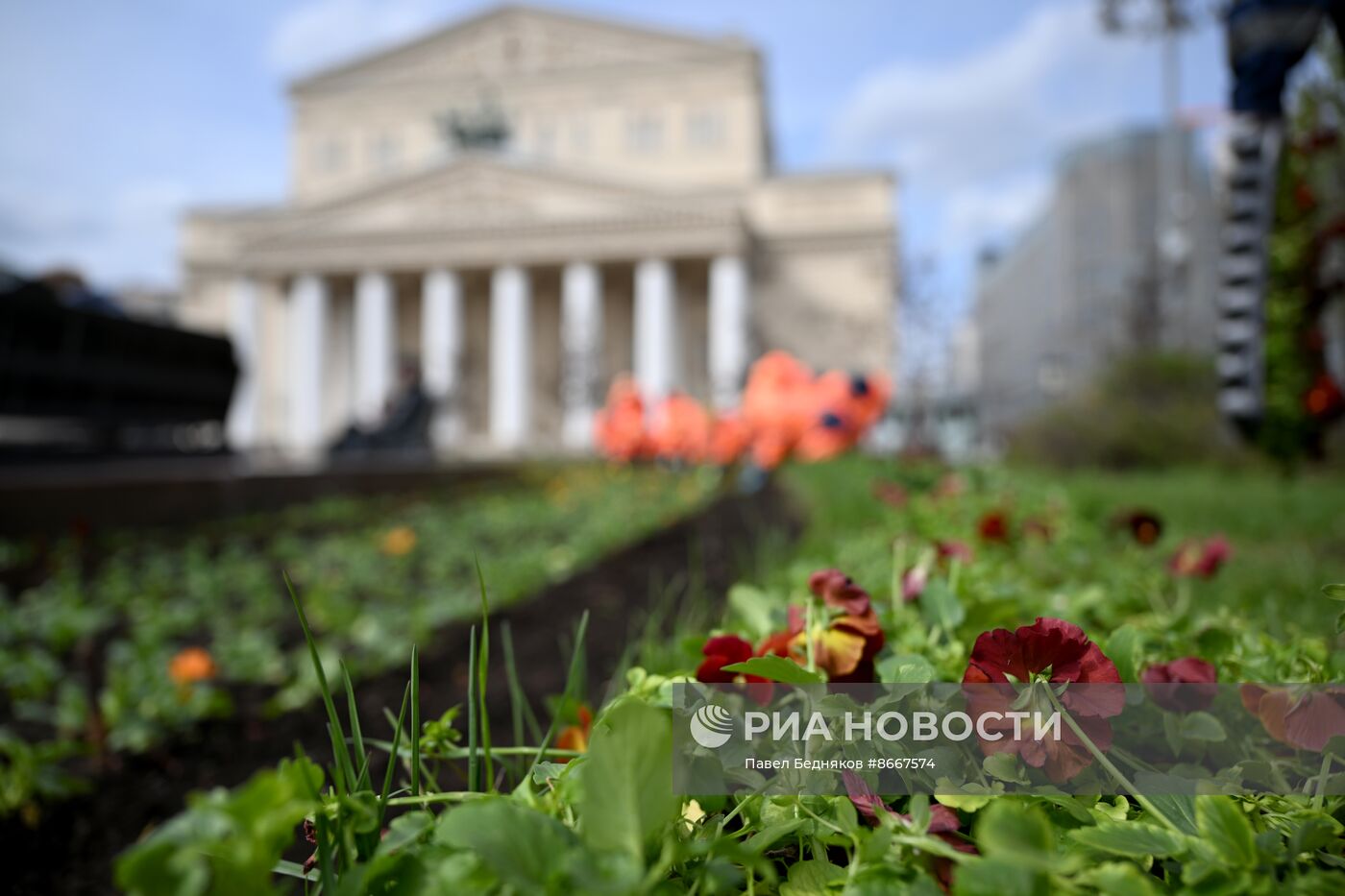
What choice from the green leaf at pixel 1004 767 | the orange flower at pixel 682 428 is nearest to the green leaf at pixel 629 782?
the green leaf at pixel 1004 767

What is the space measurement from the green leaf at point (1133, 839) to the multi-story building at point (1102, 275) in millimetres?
19808

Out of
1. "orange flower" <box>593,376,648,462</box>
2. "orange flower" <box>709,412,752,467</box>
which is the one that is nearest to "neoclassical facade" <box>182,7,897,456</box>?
"orange flower" <box>593,376,648,462</box>

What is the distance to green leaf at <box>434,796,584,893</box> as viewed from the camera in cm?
41

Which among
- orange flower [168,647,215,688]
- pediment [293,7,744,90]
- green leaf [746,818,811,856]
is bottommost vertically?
orange flower [168,647,215,688]

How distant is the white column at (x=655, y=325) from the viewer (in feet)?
112

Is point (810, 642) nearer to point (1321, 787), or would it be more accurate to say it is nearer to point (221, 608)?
point (1321, 787)

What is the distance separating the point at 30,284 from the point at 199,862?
7.15 meters

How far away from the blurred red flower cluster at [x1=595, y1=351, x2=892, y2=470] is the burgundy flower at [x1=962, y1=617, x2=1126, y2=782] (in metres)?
6.82

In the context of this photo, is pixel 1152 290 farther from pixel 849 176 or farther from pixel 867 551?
pixel 867 551

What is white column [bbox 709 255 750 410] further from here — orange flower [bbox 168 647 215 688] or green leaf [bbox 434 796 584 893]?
green leaf [bbox 434 796 584 893]

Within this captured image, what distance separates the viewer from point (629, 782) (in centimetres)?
44

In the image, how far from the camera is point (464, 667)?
7.86 ft

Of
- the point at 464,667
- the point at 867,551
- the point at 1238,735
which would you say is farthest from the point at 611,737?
the point at 464,667

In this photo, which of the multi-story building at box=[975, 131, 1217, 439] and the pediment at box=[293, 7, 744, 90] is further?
the pediment at box=[293, 7, 744, 90]
